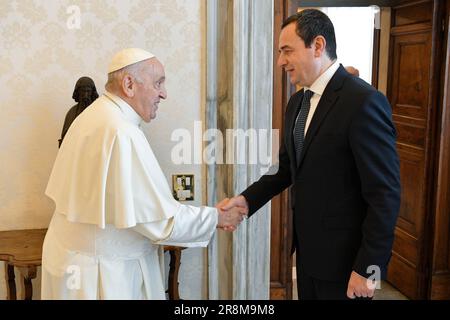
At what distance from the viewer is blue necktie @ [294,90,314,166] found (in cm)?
201

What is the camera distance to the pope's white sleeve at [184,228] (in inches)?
77.1

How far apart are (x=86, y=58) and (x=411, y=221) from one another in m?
2.61

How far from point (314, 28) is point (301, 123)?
0.37 m

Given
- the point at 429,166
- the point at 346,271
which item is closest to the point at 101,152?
the point at 346,271

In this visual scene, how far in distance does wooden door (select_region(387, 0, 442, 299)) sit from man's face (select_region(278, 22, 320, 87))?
183 centimetres

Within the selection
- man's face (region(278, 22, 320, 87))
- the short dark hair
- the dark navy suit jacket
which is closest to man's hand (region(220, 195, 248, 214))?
the dark navy suit jacket

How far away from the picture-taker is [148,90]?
6.64ft

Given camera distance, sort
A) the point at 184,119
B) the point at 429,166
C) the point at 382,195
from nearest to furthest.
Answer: the point at 382,195
the point at 184,119
the point at 429,166

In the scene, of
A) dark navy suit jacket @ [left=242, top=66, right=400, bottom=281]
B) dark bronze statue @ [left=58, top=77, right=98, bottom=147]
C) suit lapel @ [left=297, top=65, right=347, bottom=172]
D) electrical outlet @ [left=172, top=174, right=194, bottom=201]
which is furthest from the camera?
electrical outlet @ [left=172, top=174, right=194, bottom=201]

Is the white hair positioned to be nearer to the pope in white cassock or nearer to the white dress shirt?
the pope in white cassock

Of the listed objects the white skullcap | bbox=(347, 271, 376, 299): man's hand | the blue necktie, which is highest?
the white skullcap

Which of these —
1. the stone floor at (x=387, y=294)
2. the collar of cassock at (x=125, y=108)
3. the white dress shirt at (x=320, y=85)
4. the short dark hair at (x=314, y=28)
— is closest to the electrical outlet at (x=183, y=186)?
the collar of cassock at (x=125, y=108)

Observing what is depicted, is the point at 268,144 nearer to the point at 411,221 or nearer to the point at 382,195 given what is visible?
the point at 382,195

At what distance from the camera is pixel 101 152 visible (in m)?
1.88
